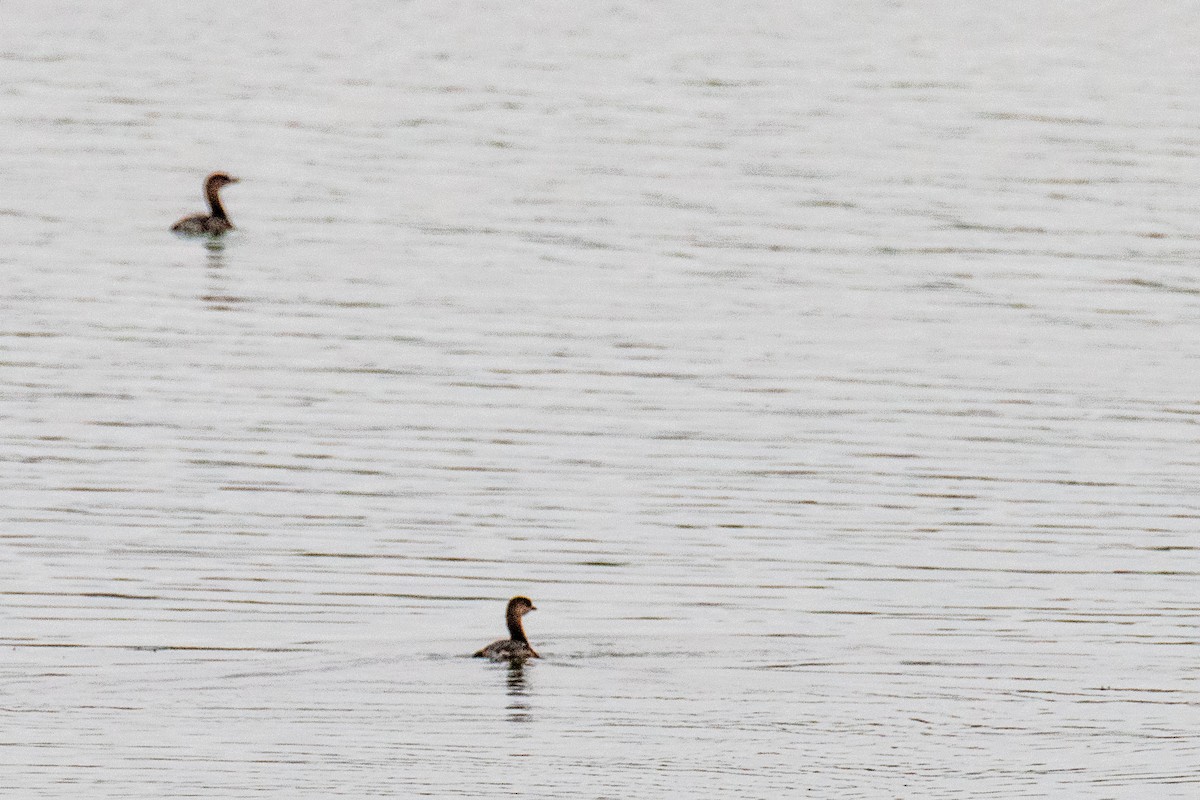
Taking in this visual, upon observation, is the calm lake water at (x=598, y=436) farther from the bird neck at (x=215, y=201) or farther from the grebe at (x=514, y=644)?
the bird neck at (x=215, y=201)

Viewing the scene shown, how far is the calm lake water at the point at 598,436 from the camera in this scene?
15156mm

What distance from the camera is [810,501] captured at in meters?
20.7

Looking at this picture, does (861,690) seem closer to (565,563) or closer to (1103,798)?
(1103,798)

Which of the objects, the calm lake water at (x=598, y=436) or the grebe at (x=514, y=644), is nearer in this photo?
the calm lake water at (x=598, y=436)

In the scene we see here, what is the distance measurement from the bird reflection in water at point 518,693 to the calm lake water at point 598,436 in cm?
6

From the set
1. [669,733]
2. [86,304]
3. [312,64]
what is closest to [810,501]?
[669,733]

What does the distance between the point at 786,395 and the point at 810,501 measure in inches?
150

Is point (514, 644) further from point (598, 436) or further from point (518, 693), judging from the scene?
point (598, 436)

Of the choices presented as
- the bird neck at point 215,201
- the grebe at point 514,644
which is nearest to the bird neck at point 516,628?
the grebe at point 514,644

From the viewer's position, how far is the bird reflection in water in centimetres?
1538

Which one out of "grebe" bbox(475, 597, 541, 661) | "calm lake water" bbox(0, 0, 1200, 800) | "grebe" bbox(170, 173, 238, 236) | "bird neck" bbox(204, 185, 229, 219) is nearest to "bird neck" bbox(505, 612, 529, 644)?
"grebe" bbox(475, 597, 541, 661)

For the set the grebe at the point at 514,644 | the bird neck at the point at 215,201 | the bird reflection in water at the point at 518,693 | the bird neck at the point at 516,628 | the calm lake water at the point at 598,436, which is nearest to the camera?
the calm lake water at the point at 598,436

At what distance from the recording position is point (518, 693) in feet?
51.7

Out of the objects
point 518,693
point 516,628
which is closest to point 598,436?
point 516,628
